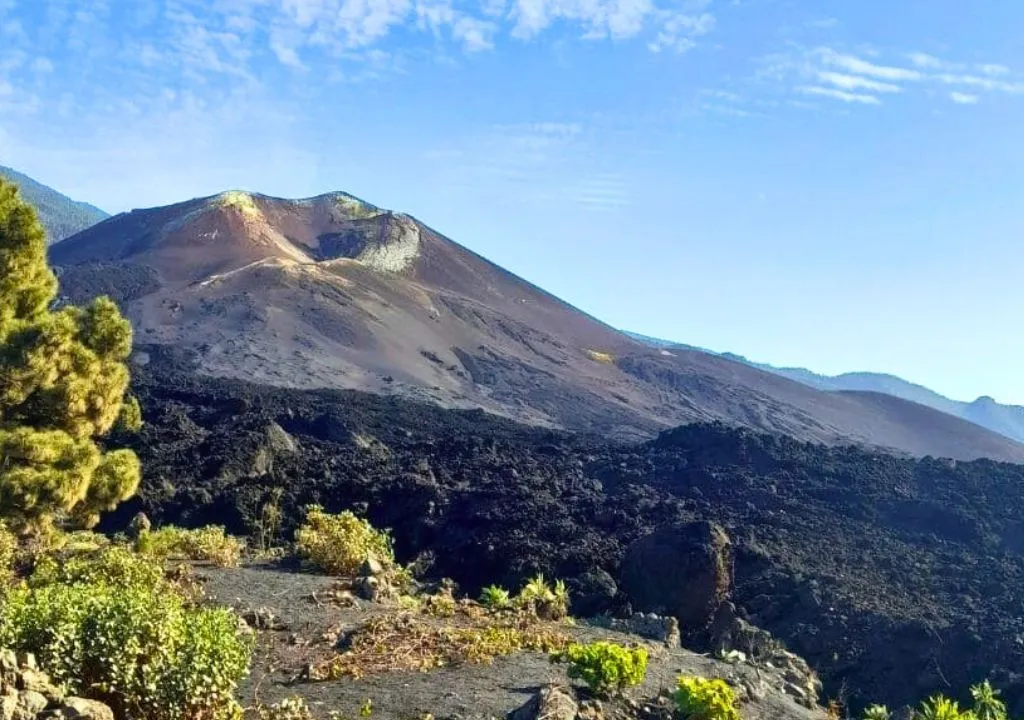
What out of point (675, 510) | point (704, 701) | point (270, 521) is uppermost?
point (704, 701)

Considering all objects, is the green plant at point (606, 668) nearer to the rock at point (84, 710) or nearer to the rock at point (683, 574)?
the rock at point (84, 710)

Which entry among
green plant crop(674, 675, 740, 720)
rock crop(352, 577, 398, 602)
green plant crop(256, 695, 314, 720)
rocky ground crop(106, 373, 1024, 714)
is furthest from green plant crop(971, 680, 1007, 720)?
green plant crop(256, 695, 314, 720)

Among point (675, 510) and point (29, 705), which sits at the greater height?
point (29, 705)

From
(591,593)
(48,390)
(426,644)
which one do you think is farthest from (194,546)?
(591,593)

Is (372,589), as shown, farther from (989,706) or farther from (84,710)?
(989,706)

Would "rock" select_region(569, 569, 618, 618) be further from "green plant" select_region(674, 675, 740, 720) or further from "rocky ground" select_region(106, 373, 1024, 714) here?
"green plant" select_region(674, 675, 740, 720)

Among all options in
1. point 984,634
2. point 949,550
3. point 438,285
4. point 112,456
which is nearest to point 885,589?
point 984,634
